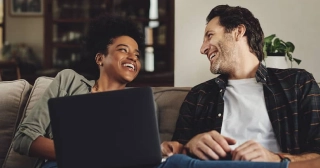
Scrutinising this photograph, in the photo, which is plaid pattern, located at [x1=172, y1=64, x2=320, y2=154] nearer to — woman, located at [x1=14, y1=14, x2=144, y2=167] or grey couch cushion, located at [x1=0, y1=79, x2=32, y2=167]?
woman, located at [x1=14, y1=14, x2=144, y2=167]

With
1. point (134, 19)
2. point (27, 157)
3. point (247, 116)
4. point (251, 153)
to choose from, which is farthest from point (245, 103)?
point (134, 19)

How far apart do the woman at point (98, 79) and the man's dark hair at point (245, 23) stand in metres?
0.41

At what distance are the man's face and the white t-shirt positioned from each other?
0.07 metres

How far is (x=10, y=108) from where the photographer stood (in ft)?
7.07

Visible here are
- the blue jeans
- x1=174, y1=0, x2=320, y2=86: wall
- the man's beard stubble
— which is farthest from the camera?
x1=174, y1=0, x2=320, y2=86: wall

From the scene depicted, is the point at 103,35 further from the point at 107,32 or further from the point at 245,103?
the point at 245,103

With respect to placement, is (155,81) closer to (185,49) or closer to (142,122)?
(185,49)

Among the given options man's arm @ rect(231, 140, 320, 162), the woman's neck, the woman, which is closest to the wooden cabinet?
the woman

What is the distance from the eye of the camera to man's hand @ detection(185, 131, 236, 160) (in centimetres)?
156

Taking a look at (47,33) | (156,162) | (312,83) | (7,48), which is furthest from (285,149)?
(7,48)

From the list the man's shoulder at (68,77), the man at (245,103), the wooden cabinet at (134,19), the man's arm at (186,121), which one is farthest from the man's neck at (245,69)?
the wooden cabinet at (134,19)

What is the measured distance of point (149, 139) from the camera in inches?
50.5

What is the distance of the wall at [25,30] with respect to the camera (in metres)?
6.52

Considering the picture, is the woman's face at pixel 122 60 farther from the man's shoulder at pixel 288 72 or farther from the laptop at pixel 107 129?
the laptop at pixel 107 129
